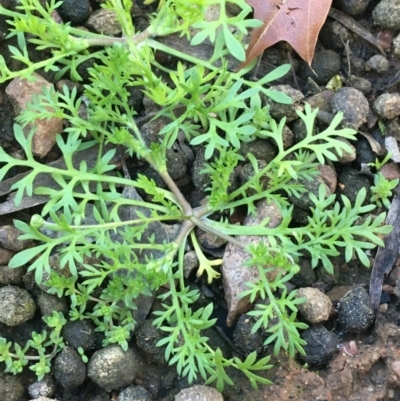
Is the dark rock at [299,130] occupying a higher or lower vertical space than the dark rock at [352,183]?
higher

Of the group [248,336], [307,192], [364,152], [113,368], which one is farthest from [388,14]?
[113,368]

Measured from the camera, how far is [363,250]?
2.35 meters

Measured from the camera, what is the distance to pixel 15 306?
7.29 ft

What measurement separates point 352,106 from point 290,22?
432 mm

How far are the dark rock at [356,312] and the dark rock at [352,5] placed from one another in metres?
1.22

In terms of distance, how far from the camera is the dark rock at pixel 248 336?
7.24ft

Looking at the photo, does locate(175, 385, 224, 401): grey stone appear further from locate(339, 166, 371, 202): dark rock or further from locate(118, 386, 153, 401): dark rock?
locate(339, 166, 371, 202): dark rock

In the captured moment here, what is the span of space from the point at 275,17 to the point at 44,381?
1.71 meters

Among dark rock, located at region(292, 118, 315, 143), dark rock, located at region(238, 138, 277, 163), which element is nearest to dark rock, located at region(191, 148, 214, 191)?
dark rock, located at region(238, 138, 277, 163)

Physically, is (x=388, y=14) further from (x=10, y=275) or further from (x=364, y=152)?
(x=10, y=275)

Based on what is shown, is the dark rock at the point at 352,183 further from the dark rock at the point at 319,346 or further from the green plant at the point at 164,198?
the dark rock at the point at 319,346

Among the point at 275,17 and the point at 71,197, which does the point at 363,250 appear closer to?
the point at 275,17

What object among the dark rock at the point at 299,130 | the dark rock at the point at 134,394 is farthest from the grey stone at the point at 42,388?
the dark rock at the point at 299,130

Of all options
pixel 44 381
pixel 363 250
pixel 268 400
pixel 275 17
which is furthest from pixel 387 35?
pixel 44 381
